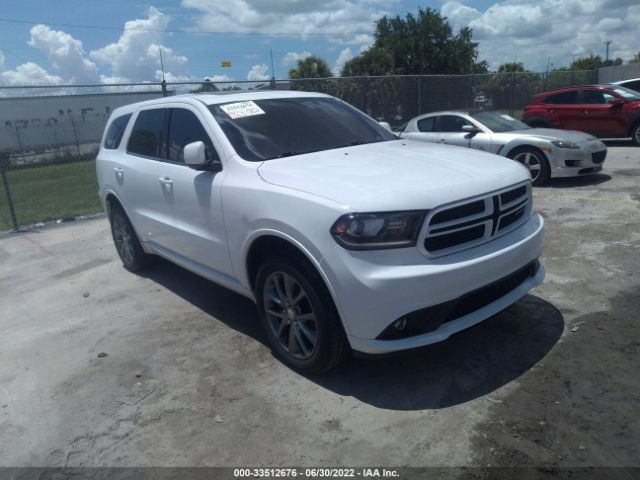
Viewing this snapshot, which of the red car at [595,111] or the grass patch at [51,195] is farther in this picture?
the red car at [595,111]

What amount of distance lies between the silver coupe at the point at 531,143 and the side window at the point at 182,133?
6.08 meters

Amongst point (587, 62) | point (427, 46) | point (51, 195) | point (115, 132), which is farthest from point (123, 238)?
point (587, 62)

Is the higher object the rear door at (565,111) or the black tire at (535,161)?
the rear door at (565,111)

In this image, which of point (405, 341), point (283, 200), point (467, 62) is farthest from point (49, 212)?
point (467, 62)

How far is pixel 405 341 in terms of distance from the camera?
118 inches

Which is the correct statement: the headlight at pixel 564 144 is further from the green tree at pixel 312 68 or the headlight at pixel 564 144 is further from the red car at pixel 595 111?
the green tree at pixel 312 68

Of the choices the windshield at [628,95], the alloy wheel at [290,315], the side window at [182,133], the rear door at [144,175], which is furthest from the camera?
the windshield at [628,95]

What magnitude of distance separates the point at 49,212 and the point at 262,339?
799 cm

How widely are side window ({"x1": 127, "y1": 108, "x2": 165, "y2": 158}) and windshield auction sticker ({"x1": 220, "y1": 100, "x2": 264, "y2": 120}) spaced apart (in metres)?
0.93

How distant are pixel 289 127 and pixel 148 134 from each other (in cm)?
169

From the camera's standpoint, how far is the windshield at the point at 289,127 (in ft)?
13.1

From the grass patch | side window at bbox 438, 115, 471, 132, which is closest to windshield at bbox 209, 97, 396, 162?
side window at bbox 438, 115, 471, 132

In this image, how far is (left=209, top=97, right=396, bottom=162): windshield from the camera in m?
3.98

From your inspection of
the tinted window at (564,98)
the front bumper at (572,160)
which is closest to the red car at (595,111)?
Result: the tinted window at (564,98)
